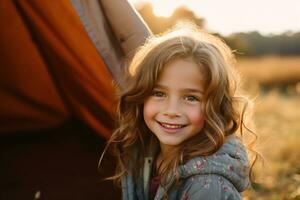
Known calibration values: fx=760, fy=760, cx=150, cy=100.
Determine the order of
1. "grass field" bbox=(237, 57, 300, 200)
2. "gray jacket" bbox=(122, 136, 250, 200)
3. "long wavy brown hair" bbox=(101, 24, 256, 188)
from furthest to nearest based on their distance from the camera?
"grass field" bbox=(237, 57, 300, 200) → "long wavy brown hair" bbox=(101, 24, 256, 188) → "gray jacket" bbox=(122, 136, 250, 200)

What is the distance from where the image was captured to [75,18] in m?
3.42

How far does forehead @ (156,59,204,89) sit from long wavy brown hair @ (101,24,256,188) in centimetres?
2

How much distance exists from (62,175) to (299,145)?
12.2ft

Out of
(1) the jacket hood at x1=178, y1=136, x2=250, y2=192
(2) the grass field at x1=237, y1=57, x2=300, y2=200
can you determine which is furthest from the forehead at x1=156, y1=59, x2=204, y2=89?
(2) the grass field at x1=237, y1=57, x2=300, y2=200

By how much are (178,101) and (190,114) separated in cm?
6

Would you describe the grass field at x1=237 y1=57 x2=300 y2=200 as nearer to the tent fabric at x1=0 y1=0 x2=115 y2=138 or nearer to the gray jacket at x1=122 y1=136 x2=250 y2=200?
the gray jacket at x1=122 y1=136 x2=250 y2=200

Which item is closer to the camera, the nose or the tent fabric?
the nose

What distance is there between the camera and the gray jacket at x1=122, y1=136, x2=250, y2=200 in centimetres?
264

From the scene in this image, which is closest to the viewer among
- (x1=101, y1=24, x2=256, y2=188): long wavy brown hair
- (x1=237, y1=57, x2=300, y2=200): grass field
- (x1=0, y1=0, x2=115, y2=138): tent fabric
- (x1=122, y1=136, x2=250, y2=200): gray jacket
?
(x1=122, y1=136, x2=250, y2=200): gray jacket

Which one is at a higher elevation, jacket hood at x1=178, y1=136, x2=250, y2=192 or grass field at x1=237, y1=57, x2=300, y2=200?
jacket hood at x1=178, y1=136, x2=250, y2=192

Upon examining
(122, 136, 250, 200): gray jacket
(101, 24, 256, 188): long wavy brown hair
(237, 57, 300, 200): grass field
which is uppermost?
(101, 24, 256, 188): long wavy brown hair

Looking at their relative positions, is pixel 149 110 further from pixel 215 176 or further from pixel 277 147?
pixel 277 147

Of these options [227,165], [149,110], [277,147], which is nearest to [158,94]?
[149,110]

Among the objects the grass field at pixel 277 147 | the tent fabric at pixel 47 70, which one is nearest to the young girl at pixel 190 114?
the grass field at pixel 277 147
